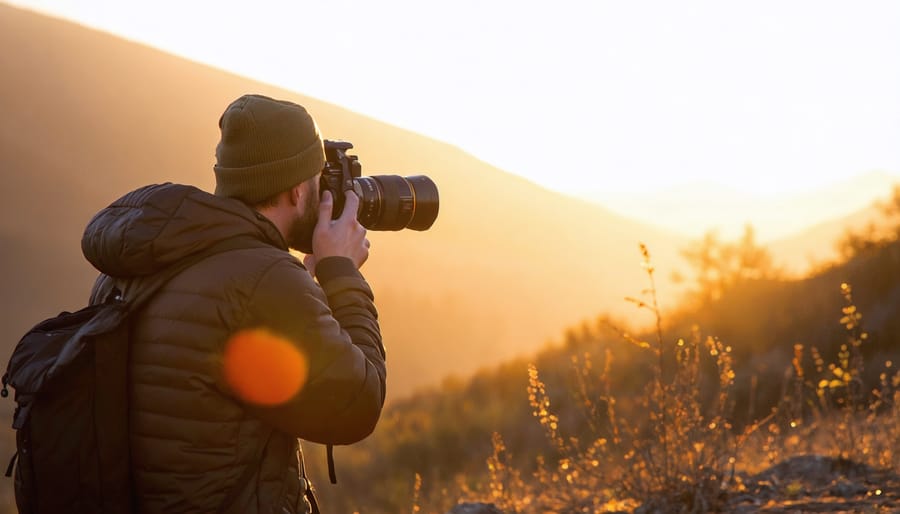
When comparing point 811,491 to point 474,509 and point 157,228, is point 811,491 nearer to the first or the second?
point 474,509

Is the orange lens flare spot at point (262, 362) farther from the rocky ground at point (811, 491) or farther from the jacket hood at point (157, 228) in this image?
the rocky ground at point (811, 491)

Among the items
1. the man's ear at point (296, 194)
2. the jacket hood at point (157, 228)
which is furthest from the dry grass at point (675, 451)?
the jacket hood at point (157, 228)

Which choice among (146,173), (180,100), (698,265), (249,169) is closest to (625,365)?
(698,265)

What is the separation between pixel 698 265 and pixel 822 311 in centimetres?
688

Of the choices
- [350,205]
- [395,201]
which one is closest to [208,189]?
[395,201]

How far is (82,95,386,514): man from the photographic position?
1.82m

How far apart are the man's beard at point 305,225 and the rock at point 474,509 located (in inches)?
79.6

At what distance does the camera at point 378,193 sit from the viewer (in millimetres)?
2494

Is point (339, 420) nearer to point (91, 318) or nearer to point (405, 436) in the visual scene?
point (91, 318)

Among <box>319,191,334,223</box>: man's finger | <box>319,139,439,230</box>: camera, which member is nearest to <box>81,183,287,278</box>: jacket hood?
<box>319,191,334,223</box>: man's finger

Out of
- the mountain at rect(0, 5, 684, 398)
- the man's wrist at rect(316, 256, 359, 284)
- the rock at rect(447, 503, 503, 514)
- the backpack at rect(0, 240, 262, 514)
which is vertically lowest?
the rock at rect(447, 503, 503, 514)

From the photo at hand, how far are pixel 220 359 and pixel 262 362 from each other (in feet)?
0.29

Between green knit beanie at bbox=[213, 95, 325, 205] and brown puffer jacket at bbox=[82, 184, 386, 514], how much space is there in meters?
0.15

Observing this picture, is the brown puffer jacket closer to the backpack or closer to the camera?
the backpack
